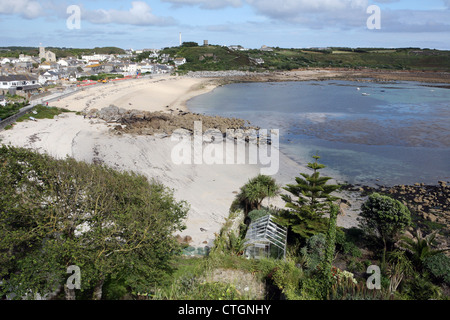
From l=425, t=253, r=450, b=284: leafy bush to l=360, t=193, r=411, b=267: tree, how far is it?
158cm

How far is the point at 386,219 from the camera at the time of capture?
42.1 ft

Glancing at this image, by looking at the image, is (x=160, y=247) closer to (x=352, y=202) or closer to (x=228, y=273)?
(x=228, y=273)

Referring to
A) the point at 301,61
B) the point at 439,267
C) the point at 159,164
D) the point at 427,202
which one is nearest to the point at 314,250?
the point at 439,267

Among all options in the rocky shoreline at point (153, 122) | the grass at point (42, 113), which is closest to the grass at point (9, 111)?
the grass at point (42, 113)

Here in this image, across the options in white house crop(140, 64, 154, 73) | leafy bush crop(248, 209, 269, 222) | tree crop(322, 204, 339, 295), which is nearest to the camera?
tree crop(322, 204, 339, 295)

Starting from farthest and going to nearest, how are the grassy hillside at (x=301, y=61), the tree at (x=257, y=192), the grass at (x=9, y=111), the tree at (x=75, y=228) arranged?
1. the grassy hillside at (x=301, y=61)
2. the grass at (x=9, y=111)
3. the tree at (x=257, y=192)
4. the tree at (x=75, y=228)

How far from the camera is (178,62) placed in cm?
11250

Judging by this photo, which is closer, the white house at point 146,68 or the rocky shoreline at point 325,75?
the rocky shoreline at point 325,75

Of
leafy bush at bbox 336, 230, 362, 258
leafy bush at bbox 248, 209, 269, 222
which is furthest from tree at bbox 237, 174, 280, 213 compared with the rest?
leafy bush at bbox 336, 230, 362, 258

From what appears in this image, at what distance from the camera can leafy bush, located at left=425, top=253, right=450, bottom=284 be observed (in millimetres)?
10690

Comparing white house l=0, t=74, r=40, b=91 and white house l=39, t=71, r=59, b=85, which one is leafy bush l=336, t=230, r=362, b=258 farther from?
white house l=39, t=71, r=59, b=85

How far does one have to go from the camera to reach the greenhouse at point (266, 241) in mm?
12141

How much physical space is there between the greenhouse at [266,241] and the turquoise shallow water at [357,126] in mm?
12216

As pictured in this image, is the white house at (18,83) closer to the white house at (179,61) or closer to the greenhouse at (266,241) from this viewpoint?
the greenhouse at (266,241)
